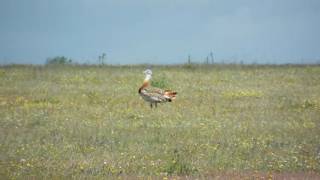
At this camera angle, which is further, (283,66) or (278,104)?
(283,66)

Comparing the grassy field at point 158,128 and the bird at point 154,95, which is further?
the bird at point 154,95

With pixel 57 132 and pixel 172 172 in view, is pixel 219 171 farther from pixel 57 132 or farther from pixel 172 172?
pixel 57 132

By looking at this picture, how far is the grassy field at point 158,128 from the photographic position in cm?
1414

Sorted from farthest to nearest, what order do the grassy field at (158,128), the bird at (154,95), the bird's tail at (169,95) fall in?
the bird's tail at (169,95) < the bird at (154,95) < the grassy field at (158,128)

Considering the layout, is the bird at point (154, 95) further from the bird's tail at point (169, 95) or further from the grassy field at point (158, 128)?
the grassy field at point (158, 128)

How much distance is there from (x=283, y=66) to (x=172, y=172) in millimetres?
27763

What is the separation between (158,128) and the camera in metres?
19.0

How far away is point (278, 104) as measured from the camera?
2436 cm

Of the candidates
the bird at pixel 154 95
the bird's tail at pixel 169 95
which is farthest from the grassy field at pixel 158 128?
the bird at pixel 154 95

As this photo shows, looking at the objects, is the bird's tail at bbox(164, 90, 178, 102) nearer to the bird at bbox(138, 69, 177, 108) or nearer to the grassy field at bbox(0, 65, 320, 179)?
the bird at bbox(138, 69, 177, 108)

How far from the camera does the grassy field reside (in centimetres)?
1414

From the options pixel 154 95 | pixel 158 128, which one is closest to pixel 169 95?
pixel 154 95

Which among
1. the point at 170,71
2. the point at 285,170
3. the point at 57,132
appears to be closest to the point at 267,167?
the point at 285,170

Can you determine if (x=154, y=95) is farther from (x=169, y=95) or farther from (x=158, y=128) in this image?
(x=158, y=128)
